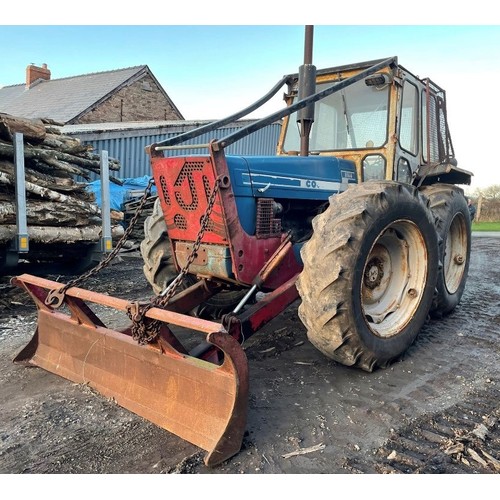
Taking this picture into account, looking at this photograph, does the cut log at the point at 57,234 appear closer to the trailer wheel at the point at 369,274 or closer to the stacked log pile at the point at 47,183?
the stacked log pile at the point at 47,183

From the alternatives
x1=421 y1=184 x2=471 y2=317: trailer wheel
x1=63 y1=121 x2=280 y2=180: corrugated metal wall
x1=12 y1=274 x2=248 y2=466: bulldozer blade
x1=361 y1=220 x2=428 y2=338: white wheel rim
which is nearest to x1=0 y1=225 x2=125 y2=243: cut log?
x1=12 y1=274 x2=248 y2=466: bulldozer blade

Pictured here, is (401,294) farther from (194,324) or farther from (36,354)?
(36,354)

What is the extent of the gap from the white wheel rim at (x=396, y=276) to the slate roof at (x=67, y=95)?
54.2 ft

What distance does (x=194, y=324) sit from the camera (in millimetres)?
2678

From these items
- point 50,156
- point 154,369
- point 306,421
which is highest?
point 50,156

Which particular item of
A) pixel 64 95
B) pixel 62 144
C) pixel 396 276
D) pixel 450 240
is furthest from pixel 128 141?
pixel 64 95

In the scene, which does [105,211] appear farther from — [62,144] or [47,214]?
[62,144]

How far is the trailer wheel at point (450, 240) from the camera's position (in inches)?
193

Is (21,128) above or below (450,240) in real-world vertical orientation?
above

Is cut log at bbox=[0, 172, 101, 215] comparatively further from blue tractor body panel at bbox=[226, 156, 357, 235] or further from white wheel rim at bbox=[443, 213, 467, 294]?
white wheel rim at bbox=[443, 213, 467, 294]

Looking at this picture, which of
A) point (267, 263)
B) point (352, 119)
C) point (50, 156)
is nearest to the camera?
point (267, 263)

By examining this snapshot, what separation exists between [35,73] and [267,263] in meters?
26.3

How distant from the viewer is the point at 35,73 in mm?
25797

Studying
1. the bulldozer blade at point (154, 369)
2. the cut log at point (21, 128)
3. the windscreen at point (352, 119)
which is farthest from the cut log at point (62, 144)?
the windscreen at point (352, 119)
